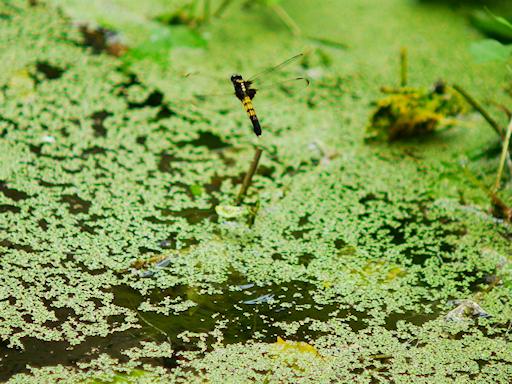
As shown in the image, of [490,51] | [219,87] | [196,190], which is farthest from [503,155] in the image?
[219,87]

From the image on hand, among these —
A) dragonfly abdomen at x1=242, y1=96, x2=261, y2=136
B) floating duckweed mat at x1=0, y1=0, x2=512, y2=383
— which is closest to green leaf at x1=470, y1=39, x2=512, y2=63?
floating duckweed mat at x1=0, y1=0, x2=512, y2=383

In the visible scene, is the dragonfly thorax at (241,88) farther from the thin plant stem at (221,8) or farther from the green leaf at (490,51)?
the thin plant stem at (221,8)

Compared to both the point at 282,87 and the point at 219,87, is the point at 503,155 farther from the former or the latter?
the point at 219,87

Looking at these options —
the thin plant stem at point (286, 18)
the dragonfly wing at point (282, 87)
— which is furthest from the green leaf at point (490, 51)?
the thin plant stem at point (286, 18)

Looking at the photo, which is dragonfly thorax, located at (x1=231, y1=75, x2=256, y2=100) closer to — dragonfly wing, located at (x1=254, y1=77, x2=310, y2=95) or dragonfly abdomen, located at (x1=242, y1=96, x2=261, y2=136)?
dragonfly abdomen, located at (x1=242, y1=96, x2=261, y2=136)

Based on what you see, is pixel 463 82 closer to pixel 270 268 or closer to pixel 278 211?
pixel 278 211

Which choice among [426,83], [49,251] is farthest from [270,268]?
[426,83]
